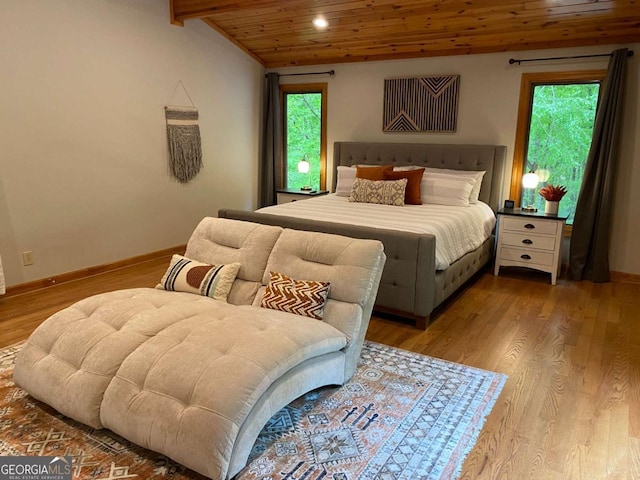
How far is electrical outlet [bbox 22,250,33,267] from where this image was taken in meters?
3.94

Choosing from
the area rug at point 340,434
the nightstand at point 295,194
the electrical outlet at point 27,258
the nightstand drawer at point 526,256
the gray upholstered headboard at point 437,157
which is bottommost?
the area rug at point 340,434

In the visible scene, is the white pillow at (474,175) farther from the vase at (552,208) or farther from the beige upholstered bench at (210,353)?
the beige upholstered bench at (210,353)

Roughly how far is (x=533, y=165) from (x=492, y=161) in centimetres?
42

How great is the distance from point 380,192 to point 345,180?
2.29 feet

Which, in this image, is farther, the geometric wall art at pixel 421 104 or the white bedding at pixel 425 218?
the geometric wall art at pixel 421 104

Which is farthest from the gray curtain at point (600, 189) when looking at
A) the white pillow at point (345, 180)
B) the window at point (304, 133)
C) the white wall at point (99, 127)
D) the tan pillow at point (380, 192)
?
the white wall at point (99, 127)

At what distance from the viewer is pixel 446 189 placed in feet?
15.5

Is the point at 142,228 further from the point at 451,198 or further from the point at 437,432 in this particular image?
the point at 437,432

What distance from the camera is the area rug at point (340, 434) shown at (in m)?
1.92

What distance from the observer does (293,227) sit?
12.1ft

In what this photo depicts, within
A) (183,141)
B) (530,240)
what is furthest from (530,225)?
(183,141)

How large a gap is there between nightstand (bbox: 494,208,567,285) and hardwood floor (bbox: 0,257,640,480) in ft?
0.60

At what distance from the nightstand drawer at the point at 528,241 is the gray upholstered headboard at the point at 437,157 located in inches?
20.9

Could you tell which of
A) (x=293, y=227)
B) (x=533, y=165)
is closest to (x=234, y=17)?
(x=293, y=227)
